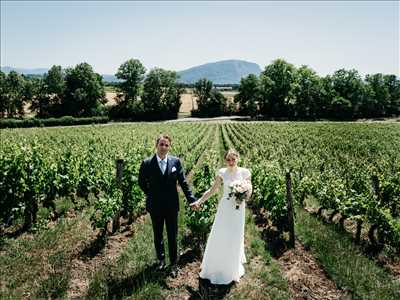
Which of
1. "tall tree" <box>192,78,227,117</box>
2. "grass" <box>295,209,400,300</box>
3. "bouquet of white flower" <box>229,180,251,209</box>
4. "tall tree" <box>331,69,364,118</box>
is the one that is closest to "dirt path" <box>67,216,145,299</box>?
"bouquet of white flower" <box>229,180,251,209</box>

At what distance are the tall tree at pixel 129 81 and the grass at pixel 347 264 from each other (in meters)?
69.1

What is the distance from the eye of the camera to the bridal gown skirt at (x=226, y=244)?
233 inches

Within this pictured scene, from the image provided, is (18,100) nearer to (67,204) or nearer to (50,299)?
(67,204)

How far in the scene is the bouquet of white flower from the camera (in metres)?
5.73

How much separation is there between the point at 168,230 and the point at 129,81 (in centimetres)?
7264

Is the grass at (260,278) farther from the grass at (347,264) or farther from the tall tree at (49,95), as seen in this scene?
the tall tree at (49,95)

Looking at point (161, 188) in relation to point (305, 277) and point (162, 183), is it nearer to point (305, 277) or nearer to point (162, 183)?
point (162, 183)

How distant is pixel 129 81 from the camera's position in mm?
75438

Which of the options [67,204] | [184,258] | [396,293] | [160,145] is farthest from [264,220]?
[67,204]

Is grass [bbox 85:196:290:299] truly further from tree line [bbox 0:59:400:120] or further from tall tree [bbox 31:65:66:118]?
tall tree [bbox 31:65:66:118]

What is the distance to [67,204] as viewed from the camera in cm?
1066

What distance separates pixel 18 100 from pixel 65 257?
67.8 metres

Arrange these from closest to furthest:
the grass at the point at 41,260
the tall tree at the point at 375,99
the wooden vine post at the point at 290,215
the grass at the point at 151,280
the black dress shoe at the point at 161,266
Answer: the grass at the point at 151,280
the grass at the point at 41,260
the black dress shoe at the point at 161,266
the wooden vine post at the point at 290,215
the tall tree at the point at 375,99

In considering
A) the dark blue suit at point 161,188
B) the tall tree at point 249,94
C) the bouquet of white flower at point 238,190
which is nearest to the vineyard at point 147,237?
the dark blue suit at point 161,188
